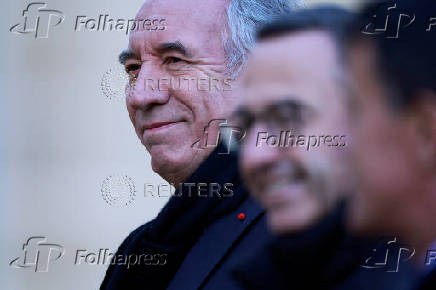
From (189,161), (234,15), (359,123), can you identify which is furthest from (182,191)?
(359,123)

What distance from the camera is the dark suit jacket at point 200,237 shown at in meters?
1.02

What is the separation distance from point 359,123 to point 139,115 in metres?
0.50

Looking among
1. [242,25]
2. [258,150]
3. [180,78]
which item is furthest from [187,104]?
[258,150]

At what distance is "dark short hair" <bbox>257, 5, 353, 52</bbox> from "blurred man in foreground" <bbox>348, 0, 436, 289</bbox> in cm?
2

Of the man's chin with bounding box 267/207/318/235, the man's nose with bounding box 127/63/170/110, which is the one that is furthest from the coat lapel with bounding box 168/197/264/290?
the man's nose with bounding box 127/63/170/110

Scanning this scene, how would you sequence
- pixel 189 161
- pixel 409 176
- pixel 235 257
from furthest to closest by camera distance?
1. pixel 189 161
2. pixel 235 257
3. pixel 409 176

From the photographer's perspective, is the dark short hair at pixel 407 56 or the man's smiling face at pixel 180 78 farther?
the man's smiling face at pixel 180 78

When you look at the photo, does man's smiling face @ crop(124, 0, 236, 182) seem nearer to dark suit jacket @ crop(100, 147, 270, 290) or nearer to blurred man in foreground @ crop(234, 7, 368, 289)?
dark suit jacket @ crop(100, 147, 270, 290)

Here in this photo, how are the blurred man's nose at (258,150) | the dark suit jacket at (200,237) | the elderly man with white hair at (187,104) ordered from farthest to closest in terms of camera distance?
the elderly man with white hair at (187,104), the dark suit jacket at (200,237), the blurred man's nose at (258,150)

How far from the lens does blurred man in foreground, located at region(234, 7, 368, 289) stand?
824mm

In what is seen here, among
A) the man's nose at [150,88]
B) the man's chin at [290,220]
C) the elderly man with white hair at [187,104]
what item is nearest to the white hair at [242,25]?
the elderly man with white hair at [187,104]

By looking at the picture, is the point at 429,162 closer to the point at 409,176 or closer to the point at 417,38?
the point at 409,176

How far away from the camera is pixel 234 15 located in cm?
118

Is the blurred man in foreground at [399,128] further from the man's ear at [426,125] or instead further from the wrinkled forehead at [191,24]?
the wrinkled forehead at [191,24]
